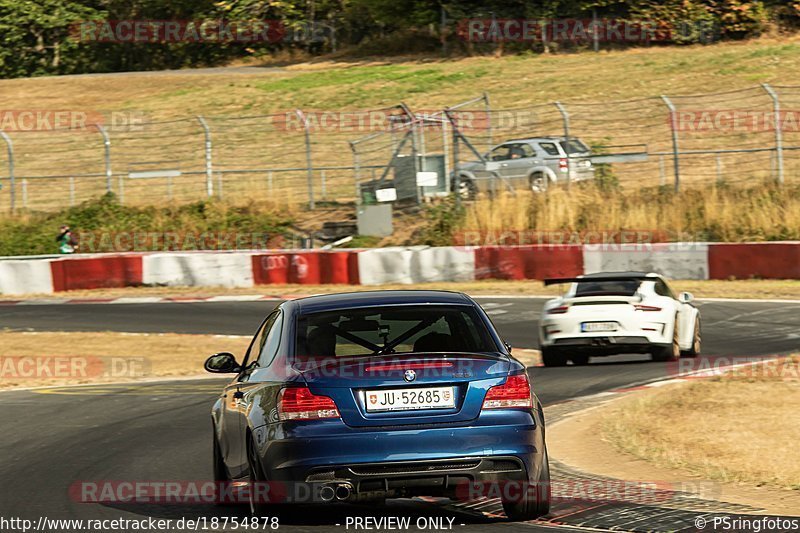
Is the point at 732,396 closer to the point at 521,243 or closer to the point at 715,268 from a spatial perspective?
the point at 715,268

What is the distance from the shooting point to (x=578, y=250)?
24.8 m

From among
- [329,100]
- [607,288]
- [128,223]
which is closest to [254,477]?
[607,288]

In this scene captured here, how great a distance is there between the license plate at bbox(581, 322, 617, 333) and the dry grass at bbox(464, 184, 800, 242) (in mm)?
11780

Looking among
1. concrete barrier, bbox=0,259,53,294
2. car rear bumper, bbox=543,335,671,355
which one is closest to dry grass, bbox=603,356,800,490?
car rear bumper, bbox=543,335,671,355

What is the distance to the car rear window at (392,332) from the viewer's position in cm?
722

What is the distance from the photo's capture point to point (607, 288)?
16297 millimetres

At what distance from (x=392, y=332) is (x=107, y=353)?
12.3 meters

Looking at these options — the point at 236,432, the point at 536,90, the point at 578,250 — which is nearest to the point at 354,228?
the point at 578,250

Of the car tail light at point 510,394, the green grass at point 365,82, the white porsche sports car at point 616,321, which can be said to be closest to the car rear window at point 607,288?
the white porsche sports car at point 616,321

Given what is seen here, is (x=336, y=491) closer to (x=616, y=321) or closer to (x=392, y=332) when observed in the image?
(x=392, y=332)

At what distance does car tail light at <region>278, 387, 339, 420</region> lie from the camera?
6742mm

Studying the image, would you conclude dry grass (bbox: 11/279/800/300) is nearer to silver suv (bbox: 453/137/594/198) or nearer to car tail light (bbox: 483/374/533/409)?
silver suv (bbox: 453/137/594/198)

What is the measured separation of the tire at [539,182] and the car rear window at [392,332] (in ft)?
74.3

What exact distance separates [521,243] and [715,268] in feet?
15.8
